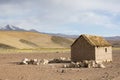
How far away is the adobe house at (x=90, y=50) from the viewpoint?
143 ft

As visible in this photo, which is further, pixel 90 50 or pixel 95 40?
pixel 95 40

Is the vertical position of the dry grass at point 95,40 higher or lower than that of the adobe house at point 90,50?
higher

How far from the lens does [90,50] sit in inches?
1718

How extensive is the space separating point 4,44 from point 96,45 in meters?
87.4

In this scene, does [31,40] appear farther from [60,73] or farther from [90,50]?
[60,73]

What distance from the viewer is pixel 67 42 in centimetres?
16862

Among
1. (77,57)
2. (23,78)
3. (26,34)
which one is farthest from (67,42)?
(23,78)

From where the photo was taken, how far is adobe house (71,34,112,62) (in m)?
43.6

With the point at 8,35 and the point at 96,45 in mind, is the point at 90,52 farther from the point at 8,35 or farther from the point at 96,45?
the point at 8,35

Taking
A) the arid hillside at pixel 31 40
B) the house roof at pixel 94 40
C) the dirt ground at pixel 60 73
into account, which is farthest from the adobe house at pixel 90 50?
the arid hillside at pixel 31 40

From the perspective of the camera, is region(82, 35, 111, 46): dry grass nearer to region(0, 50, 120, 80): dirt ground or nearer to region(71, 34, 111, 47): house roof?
region(71, 34, 111, 47): house roof

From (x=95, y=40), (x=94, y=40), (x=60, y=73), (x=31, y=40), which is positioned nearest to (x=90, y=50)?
(x=94, y=40)

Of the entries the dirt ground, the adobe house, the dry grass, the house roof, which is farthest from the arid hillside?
the dirt ground

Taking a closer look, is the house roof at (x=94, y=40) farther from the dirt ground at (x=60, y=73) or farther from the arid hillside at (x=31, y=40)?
the arid hillside at (x=31, y=40)
